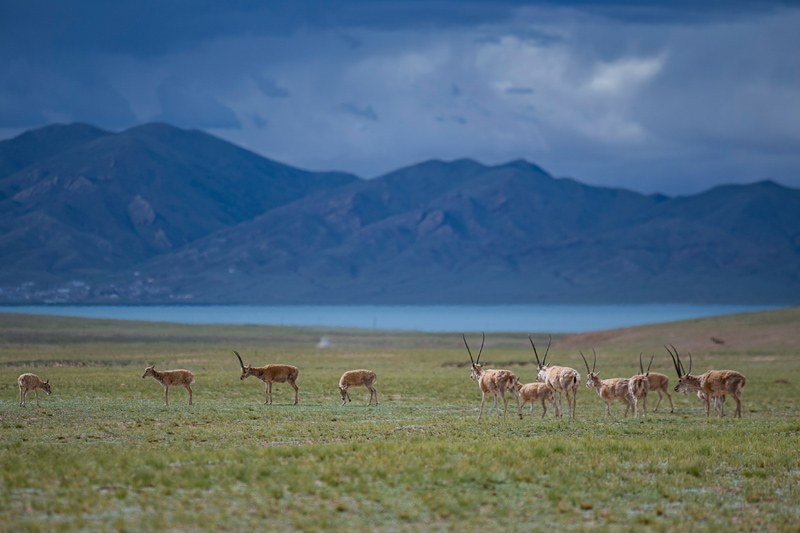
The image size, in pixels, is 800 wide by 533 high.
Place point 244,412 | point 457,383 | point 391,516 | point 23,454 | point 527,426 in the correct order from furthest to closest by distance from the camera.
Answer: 1. point 457,383
2. point 244,412
3. point 527,426
4. point 23,454
5. point 391,516

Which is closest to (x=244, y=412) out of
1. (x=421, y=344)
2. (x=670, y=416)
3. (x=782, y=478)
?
(x=670, y=416)

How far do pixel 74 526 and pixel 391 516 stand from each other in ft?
13.3

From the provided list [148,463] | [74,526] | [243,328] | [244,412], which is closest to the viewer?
[74,526]

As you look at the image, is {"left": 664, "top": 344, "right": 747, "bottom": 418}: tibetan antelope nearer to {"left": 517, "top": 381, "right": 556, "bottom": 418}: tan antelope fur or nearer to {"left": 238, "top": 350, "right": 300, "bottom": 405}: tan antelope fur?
{"left": 517, "top": 381, "right": 556, "bottom": 418}: tan antelope fur

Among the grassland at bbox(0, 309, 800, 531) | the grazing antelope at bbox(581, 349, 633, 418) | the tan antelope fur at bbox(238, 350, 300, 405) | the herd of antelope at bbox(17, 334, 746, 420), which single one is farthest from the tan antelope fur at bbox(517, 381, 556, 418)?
the tan antelope fur at bbox(238, 350, 300, 405)

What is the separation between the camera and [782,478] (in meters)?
13.7

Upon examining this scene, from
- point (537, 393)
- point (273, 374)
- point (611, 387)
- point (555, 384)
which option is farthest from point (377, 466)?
point (273, 374)

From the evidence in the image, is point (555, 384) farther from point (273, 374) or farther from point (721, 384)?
point (273, 374)

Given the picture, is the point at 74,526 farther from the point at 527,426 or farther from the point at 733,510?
the point at 527,426

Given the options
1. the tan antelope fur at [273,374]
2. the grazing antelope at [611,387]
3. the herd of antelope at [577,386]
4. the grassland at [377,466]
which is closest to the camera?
the grassland at [377,466]

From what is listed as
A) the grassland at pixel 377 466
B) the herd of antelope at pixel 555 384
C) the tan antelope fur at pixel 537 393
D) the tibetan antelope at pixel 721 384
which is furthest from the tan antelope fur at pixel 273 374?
the tibetan antelope at pixel 721 384

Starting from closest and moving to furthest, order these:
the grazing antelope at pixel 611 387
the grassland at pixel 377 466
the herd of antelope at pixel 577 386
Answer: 1. the grassland at pixel 377 466
2. the herd of antelope at pixel 577 386
3. the grazing antelope at pixel 611 387

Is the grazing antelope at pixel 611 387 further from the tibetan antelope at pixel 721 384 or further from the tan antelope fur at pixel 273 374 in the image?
the tan antelope fur at pixel 273 374

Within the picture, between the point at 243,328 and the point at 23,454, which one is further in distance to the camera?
the point at 243,328
